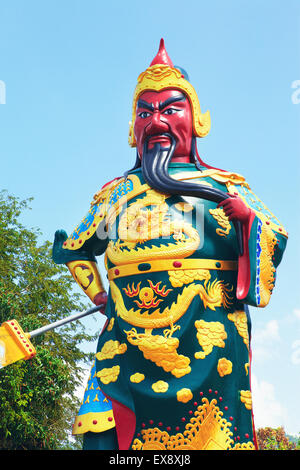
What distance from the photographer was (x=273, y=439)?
775 centimetres

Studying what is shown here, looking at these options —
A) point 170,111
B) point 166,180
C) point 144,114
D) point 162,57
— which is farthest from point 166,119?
point 162,57

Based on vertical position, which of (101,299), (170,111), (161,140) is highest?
(170,111)

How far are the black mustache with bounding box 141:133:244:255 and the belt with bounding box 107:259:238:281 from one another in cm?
16

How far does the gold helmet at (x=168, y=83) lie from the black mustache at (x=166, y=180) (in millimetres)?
330

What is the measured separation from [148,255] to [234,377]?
3.36ft

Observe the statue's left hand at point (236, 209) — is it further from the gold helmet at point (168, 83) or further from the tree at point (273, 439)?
the tree at point (273, 439)

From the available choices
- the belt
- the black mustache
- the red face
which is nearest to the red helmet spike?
the red face

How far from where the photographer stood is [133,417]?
3.73m

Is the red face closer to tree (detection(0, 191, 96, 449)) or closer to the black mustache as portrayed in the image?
the black mustache

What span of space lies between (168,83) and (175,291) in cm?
168

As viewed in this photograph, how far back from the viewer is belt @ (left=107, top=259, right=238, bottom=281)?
391 centimetres

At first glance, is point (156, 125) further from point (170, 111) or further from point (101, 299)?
point (101, 299)
